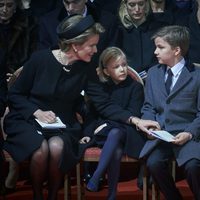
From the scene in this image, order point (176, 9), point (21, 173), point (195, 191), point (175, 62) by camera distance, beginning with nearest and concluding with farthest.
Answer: point (195, 191)
point (175, 62)
point (21, 173)
point (176, 9)

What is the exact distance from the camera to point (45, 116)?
4.50 meters

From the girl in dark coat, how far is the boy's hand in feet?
1.05

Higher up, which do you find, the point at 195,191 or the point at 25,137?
the point at 25,137

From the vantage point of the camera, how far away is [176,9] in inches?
231

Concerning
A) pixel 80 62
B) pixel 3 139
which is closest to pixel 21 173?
pixel 3 139

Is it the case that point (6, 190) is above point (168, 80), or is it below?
below

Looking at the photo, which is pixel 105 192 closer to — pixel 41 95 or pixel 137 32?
pixel 41 95

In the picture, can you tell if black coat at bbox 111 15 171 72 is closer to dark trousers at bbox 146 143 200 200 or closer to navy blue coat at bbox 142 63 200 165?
navy blue coat at bbox 142 63 200 165

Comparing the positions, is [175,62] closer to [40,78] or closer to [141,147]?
[141,147]

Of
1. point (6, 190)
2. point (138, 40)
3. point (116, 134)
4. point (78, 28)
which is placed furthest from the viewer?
point (138, 40)

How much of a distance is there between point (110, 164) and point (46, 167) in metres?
0.45

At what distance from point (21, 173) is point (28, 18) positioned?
1.33 meters

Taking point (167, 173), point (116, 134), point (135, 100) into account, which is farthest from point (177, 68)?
point (167, 173)

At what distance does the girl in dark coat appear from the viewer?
4.53 m
